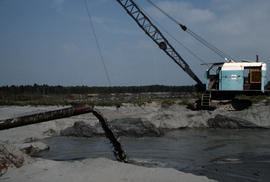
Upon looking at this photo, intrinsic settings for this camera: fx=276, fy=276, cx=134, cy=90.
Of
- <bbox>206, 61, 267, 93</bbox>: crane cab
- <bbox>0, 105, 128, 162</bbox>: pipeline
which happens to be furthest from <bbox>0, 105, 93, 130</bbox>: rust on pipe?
<bbox>206, 61, 267, 93</bbox>: crane cab

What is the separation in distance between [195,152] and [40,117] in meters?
5.22

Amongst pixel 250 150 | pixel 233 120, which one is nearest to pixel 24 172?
pixel 250 150

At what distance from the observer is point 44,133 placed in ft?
40.1

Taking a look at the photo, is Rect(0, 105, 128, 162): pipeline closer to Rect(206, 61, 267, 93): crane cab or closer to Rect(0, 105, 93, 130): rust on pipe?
Rect(0, 105, 93, 130): rust on pipe

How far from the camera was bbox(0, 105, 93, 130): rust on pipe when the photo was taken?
15.7ft

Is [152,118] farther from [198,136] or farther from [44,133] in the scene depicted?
[44,133]

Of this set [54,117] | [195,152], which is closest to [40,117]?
[54,117]

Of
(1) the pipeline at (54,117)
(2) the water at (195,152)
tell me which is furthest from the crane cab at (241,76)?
(1) the pipeline at (54,117)

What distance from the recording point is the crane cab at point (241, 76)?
18617mm

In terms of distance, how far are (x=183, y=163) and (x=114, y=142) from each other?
2.19m

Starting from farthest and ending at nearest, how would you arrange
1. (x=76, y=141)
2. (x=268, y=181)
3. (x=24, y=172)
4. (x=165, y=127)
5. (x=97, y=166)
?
1. (x=165, y=127)
2. (x=76, y=141)
3. (x=268, y=181)
4. (x=97, y=166)
5. (x=24, y=172)

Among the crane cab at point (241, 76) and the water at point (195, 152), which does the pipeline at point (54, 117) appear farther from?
the crane cab at point (241, 76)

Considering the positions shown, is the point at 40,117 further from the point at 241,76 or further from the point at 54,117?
the point at 241,76

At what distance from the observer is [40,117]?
16.3 feet
